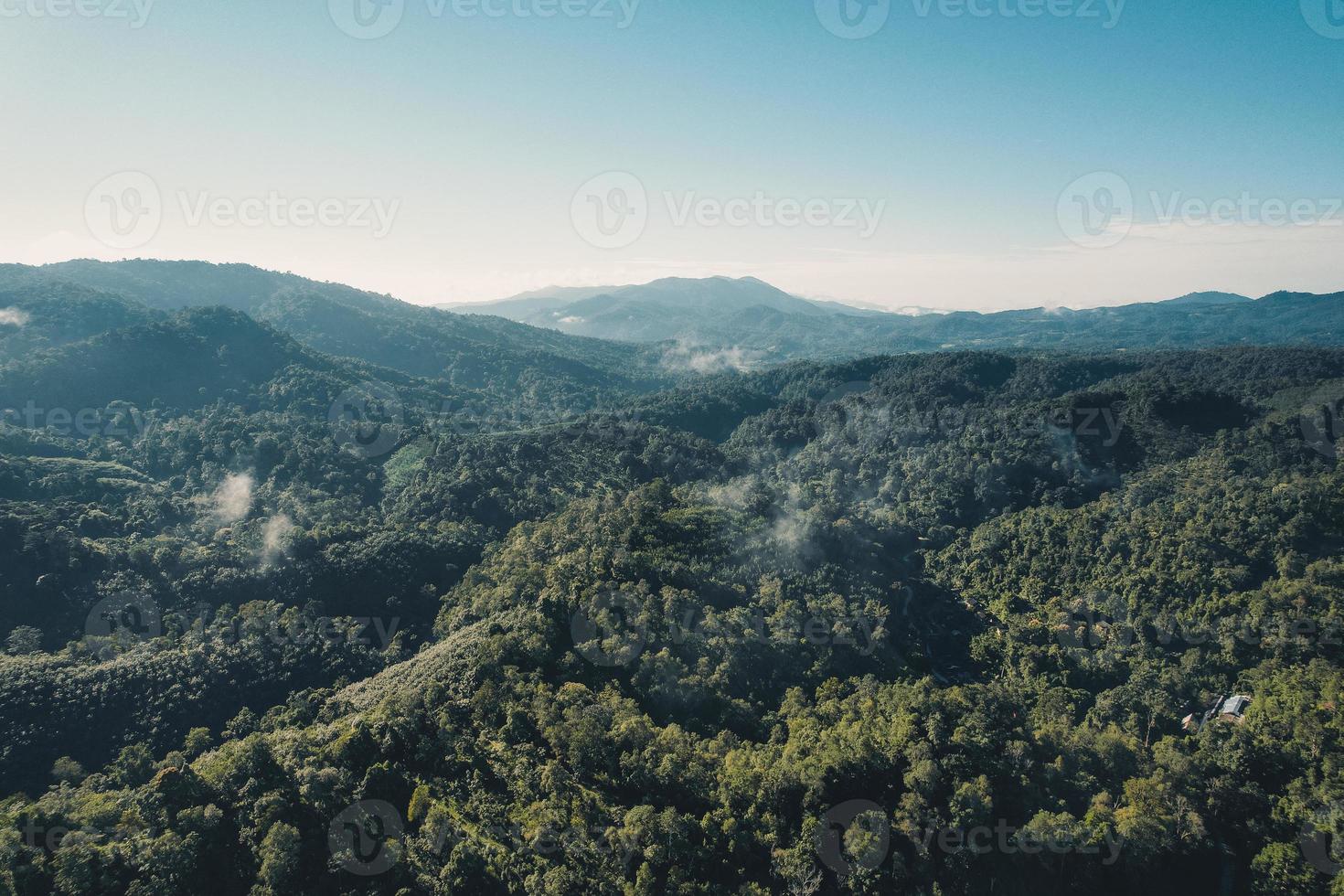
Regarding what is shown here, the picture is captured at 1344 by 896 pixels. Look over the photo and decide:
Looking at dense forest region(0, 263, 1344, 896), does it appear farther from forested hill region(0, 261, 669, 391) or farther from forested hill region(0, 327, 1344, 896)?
forested hill region(0, 261, 669, 391)

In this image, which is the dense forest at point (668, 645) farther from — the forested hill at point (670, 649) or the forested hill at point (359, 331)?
the forested hill at point (359, 331)

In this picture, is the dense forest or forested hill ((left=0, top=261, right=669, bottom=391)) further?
forested hill ((left=0, top=261, right=669, bottom=391))

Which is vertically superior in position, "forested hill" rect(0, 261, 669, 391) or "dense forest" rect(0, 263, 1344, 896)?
"forested hill" rect(0, 261, 669, 391)

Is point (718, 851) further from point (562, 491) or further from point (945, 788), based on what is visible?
point (562, 491)

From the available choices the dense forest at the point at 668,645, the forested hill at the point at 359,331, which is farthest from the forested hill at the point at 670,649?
the forested hill at the point at 359,331

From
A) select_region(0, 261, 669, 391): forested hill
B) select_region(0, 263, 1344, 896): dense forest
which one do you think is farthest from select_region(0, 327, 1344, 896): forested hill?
select_region(0, 261, 669, 391): forested hill

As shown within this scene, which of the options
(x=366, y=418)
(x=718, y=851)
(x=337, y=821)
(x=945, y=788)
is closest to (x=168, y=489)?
(x=366, y=418)
